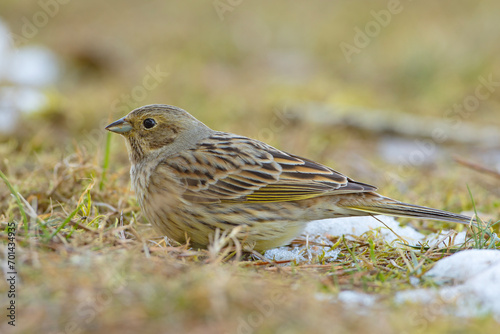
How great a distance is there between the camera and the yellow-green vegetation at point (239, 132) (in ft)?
9.20

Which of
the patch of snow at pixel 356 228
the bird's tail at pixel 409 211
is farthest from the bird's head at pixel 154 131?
the bird's tail at pixel 409 211

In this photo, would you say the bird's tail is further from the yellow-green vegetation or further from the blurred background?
the blurred background

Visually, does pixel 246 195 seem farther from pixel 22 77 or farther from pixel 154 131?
pixel 22 77

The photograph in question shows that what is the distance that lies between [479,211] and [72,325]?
12.8 ft

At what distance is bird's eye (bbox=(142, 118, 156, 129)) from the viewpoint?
4.98 metres

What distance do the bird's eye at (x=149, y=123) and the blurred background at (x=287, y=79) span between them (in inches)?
26.2

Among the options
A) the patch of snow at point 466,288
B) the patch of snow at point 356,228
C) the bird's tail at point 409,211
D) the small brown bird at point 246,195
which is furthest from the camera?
the patch of snow at point 356,228

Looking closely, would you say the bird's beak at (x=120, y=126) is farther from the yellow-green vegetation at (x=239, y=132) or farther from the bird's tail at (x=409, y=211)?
the bird's tail at (x=409, y=211)

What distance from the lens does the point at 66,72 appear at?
1036 cm

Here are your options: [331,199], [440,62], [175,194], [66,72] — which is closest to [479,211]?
[331,199]

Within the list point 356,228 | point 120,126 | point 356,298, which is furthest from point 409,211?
point 120,126

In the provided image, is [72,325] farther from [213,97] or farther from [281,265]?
[213,97]

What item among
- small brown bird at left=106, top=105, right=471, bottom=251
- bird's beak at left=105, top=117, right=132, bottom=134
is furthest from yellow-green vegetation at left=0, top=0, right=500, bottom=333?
bird's beak at left=105, top=117, right=132, bottom=134

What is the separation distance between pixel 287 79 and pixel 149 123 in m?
5.68
